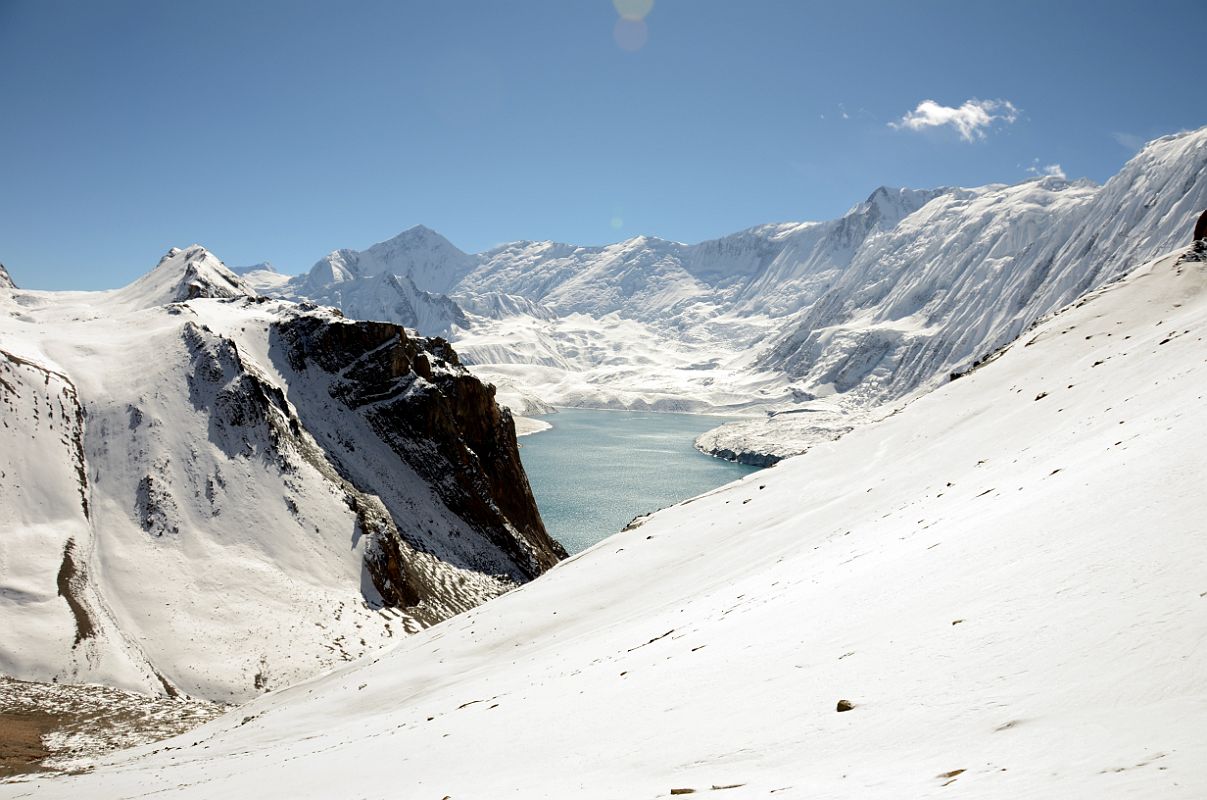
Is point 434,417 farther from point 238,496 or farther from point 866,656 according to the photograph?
point 866,656

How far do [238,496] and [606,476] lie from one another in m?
80.1

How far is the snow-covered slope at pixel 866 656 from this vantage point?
6.16m

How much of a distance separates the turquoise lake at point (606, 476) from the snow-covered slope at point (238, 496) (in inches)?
872

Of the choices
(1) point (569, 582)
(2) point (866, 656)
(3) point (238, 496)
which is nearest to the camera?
(2) point (866, 656)

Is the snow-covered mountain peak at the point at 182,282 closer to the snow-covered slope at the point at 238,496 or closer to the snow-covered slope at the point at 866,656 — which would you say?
the snow-covered slope at the point at 238,496

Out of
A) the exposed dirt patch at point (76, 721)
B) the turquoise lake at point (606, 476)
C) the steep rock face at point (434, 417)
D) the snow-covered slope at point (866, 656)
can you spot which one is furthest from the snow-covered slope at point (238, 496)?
the turquoise lake at point (606, 476)

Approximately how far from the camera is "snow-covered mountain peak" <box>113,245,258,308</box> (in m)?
81.6

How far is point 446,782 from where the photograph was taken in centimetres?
1066

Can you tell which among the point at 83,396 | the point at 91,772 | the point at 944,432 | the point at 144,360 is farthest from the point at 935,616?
the point at 144,360

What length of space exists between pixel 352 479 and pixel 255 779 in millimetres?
40626

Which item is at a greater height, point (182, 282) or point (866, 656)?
point (182, 282)

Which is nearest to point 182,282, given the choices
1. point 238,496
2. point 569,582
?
point 238,496

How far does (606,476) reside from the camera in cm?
12069

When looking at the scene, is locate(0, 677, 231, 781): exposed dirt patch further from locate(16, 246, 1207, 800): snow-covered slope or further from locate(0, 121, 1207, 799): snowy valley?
locate(16, 246, 1207, 800): snow-covered slope
